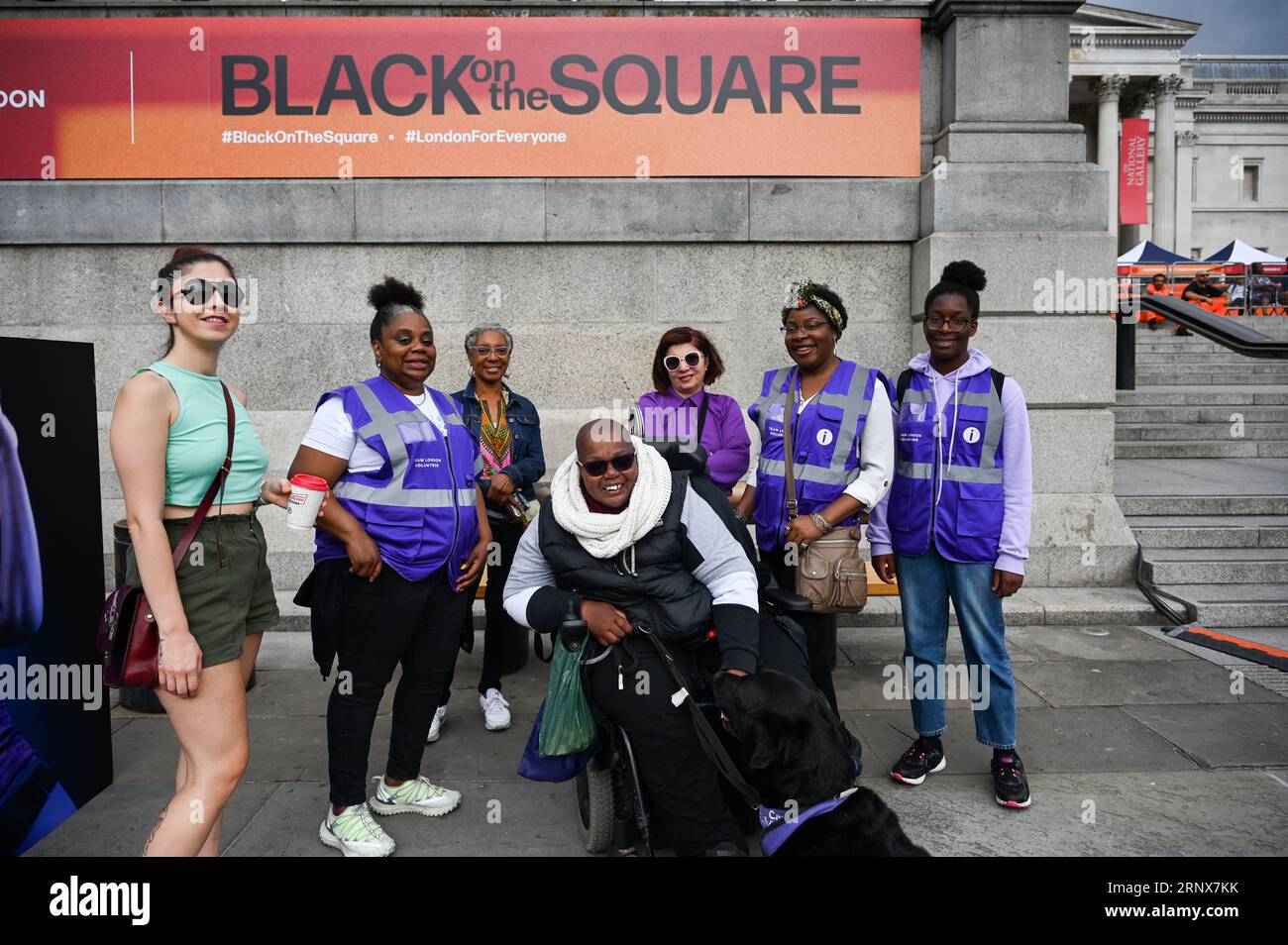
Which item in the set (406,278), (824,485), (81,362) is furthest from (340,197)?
(824,485)

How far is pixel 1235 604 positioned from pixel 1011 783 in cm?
345

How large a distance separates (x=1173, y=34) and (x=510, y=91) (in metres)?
43.2

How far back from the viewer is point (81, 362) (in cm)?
338

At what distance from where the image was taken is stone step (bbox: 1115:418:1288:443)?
357 inches

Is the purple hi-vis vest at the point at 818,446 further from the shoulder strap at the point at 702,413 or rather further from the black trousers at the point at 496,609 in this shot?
the black trousers at the point at 496,609

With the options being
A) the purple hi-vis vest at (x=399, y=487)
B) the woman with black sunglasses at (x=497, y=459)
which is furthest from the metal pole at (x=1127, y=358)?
the purple hi-vis vest at (x=399, y=487)

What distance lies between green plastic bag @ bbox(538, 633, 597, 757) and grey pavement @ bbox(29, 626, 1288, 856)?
0.55 meters

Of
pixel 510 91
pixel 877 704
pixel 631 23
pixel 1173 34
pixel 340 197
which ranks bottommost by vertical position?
pixel 877 704

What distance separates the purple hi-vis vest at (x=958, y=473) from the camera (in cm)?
359

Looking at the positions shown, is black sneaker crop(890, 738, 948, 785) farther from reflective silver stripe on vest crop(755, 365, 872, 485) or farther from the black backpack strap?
the black backpack strap

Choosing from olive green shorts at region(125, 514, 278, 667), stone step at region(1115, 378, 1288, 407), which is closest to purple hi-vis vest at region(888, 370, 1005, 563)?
olive green shorts at region(125, 514, 278, 667)

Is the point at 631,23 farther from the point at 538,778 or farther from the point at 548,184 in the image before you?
the point at 538,778

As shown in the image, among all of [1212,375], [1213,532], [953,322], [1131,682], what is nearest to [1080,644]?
[1131,682]

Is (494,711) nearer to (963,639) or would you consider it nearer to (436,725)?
(436,725)
